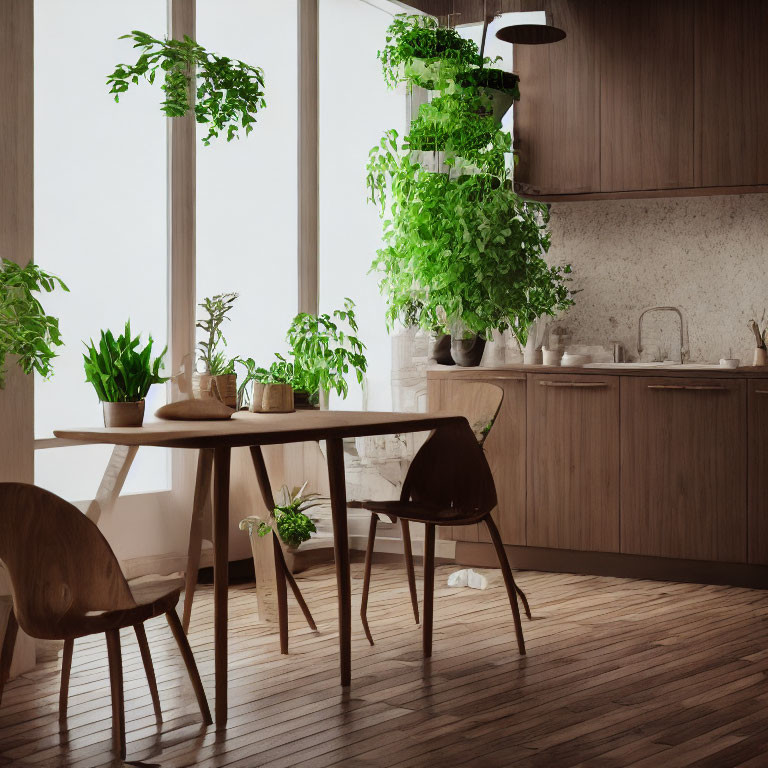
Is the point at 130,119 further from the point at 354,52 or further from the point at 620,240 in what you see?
the point at 620,240

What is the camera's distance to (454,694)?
3486 mm

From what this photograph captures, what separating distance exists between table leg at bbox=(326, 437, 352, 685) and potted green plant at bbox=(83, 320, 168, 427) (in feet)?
2.02

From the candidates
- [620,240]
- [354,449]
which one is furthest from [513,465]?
[620,240]

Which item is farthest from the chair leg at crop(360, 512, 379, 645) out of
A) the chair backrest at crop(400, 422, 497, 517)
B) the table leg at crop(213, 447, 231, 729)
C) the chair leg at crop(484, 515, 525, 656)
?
the table leg at crop(213, 447, 231, 729)

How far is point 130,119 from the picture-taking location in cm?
493

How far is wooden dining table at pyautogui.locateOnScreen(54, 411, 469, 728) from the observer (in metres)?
3.20

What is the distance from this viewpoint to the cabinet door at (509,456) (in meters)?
5.50

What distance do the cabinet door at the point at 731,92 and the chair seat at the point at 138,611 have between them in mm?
3494

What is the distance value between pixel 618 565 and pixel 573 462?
0.52m

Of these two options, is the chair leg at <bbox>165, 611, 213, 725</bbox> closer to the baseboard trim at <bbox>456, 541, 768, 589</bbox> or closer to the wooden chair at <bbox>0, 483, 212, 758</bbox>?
the wooden chair at <bbox>0, 483, 212, 758</bbox>

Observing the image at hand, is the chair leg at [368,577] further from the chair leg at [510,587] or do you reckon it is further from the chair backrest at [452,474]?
→ the chair leg at [510,587]

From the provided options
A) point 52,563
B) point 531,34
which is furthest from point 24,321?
point 531,34

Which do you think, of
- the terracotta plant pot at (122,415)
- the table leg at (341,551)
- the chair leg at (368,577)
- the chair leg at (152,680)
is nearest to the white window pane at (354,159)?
the chair leg at (368,577)

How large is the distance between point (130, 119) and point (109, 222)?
1.53 feet
